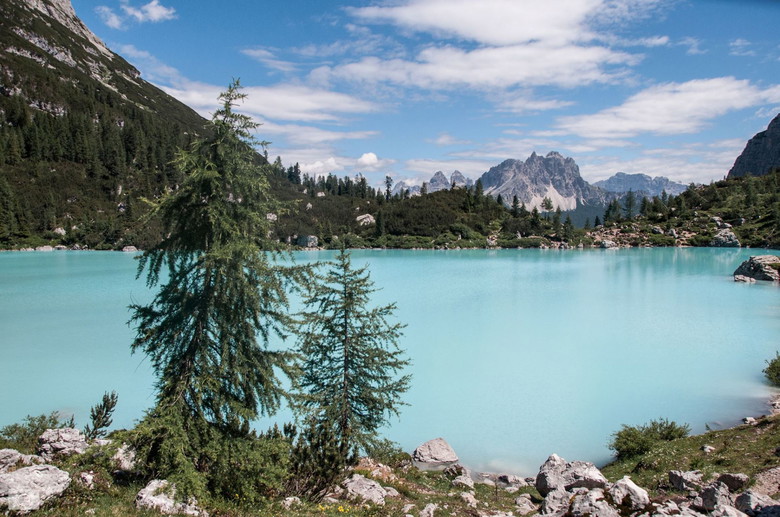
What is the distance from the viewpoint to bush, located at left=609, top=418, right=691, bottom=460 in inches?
582

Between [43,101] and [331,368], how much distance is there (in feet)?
702

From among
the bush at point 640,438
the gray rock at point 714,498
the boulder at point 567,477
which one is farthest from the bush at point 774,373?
the gray rock at point 714,498

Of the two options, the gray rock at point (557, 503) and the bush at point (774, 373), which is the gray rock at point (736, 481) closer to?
the gray rock at point (557, 503)

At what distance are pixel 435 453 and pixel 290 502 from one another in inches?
335

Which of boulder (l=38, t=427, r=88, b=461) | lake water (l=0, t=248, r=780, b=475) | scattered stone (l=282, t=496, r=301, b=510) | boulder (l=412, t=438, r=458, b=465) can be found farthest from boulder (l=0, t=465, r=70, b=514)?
lake water (l=0, t=248, r=780, b=475)

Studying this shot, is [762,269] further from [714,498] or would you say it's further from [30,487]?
[30,487]

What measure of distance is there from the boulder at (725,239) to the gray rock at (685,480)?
13775cm

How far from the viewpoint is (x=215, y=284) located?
30.9 feet

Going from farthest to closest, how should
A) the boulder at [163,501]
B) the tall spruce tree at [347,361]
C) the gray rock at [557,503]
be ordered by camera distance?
the tall spruce tree at [347,361] → the gray rock at [557,503] → the boulder at [163,501]

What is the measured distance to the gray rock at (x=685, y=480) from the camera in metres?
9.99

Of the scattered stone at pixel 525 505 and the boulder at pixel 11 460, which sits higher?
the boulder at pixel 11 460

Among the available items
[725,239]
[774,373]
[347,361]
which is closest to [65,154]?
[347,361]

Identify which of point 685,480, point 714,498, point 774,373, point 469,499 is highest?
point 714,498

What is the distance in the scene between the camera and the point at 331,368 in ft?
48.0
